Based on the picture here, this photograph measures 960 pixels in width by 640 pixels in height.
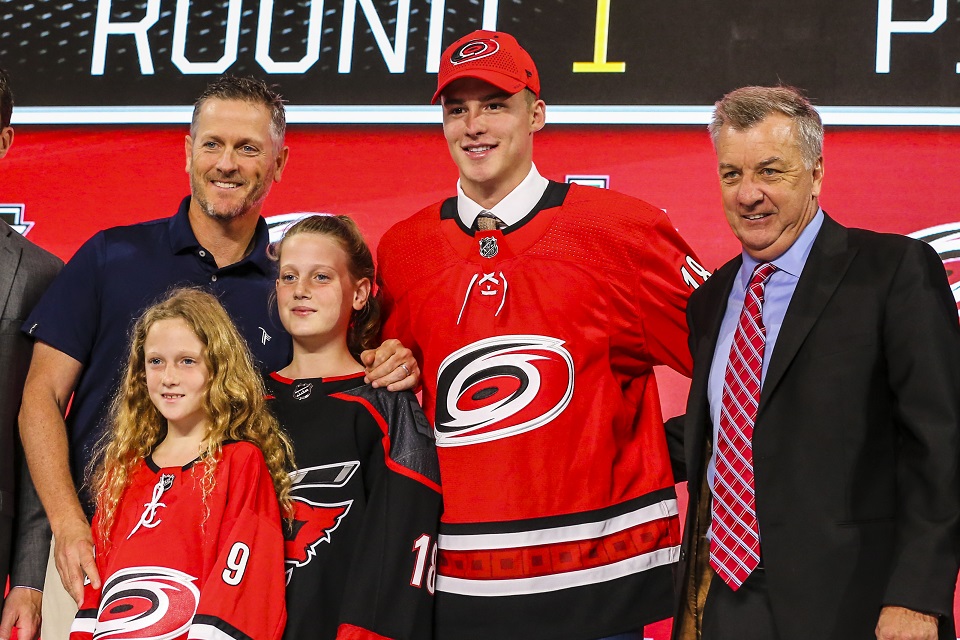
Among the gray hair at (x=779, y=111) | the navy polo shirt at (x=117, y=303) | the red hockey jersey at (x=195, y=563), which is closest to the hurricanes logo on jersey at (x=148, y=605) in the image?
the red hockey jersey at (x=195, y=563)

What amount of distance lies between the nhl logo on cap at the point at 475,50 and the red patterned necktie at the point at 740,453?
2.52 feet

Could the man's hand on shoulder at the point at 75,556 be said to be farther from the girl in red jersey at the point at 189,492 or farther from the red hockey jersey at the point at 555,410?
the red hockey jersey at the point at 555,410

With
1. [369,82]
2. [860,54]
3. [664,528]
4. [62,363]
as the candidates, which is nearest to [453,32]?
[369,82]

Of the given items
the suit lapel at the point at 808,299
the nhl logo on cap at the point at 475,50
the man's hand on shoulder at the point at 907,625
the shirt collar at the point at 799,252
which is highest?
the nhl logo on cap at the point at 475,50

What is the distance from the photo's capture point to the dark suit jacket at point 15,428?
98.7 inches

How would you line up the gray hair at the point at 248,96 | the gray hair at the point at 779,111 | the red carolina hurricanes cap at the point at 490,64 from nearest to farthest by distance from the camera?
1. the gray hair at the point at 779,111
2. the red carolina hurricanes cap at the point at 490,64
3. the gray hair at the point at 248,96

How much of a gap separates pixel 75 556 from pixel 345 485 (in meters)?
0.57

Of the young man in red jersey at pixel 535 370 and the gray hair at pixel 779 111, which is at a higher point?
the gray hair at pixel 779 111

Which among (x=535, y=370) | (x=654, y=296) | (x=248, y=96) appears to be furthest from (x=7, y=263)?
(x=654, y=296)

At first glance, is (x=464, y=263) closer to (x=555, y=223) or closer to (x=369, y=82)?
(x=555, y=223)

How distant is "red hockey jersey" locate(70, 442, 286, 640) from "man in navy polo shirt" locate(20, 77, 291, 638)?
0.24 meters

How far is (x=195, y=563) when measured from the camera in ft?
6.93

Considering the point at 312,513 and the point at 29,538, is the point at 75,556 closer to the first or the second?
the point at 29,538

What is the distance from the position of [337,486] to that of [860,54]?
2.05 m
